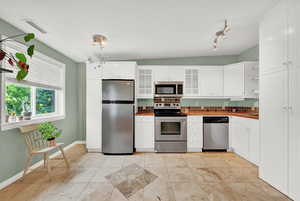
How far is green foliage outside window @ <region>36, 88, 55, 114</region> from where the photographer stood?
113 inches

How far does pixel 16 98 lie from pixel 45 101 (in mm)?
710

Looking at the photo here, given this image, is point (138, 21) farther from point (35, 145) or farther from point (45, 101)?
point (35, 145)

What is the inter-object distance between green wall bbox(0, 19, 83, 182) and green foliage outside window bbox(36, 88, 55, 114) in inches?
12.7

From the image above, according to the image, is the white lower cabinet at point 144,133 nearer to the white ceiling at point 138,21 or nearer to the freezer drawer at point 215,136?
the freezer drawer at point 215,136

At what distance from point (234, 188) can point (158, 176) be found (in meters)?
1.07

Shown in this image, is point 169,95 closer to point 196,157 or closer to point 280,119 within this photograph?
point 196,157

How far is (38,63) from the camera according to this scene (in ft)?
9.04

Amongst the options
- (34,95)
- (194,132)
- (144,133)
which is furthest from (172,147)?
(34,95)

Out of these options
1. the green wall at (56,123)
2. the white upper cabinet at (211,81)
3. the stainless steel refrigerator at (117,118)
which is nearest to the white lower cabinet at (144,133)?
the stainless steel refrigerator at (117,118)

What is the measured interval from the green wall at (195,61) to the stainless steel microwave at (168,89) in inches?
30.7

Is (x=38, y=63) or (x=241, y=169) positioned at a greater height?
(x=38, y=63)

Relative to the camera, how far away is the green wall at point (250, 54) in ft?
10.6

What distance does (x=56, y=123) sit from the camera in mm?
3174

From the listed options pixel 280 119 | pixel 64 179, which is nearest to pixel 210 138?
pixel 280 119
